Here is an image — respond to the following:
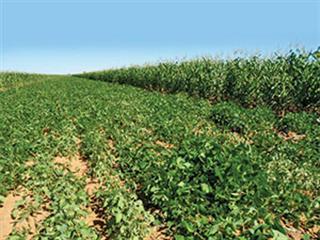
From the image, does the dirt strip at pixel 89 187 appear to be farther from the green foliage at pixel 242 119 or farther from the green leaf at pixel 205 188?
the green foliage at pixel 242 119

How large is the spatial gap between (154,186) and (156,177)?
10.4 inches

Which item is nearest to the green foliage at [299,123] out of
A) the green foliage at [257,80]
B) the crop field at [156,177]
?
the crop field at [156,177]

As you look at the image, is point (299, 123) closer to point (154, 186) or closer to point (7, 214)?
point (154, 186)

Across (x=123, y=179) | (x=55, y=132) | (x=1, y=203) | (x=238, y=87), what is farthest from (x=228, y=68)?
(x=1, y=203)

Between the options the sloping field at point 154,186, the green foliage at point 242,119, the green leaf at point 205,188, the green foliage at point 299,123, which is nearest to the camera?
the sloping field at point 154,186

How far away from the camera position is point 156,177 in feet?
23.3

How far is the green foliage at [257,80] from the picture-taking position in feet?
55.1

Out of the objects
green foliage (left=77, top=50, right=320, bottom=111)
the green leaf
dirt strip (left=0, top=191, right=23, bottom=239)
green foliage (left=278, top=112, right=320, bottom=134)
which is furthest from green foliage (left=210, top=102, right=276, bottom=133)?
dirt strip (left=0, top=191, right=23, bottom=239)

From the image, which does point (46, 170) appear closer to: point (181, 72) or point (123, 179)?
point (123, 179)

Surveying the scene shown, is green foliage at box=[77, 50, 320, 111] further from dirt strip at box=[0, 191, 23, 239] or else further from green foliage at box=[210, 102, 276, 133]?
dirt strip at box=[0, 191, 23, 239]

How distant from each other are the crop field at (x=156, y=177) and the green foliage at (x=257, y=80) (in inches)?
124

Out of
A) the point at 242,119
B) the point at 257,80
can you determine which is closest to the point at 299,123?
the point at 242,119

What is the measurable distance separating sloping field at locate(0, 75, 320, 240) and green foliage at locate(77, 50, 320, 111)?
552cm

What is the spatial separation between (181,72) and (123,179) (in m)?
19.4
